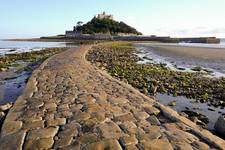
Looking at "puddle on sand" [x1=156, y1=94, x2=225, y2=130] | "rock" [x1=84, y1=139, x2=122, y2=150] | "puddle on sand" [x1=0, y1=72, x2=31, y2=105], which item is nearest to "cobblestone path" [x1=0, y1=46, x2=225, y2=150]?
"rock" [x1=84, y1=139, x2=122, y2=150]

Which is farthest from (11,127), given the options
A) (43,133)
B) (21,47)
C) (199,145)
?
(21,47)

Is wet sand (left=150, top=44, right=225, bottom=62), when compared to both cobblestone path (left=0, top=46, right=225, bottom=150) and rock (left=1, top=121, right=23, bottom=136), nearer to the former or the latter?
cobblestone path (left=0, top=46, right=225, bottom=150)

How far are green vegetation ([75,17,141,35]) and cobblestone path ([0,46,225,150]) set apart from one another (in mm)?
116011

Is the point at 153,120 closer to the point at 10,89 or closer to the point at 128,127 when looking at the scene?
the point at 128,127

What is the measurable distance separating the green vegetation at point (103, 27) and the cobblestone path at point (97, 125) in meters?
116

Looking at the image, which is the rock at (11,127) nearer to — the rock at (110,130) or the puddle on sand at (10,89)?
the rock at (110,130)

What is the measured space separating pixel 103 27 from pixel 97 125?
12096 cm

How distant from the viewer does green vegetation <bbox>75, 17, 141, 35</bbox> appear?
4855 inches

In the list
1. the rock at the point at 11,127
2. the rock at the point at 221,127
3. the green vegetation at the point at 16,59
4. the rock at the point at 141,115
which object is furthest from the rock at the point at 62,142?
the green vegetation at the point at 16,59

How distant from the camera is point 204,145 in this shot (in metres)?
4.39

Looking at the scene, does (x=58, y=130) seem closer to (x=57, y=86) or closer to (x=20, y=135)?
(x=20, y=135)

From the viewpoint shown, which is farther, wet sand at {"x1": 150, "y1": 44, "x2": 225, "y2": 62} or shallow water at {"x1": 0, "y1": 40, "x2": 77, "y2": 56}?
shallow water at {"x1": 0, "y1": 40, "x2": 77, "y2": 56}

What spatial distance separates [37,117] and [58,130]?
934mm

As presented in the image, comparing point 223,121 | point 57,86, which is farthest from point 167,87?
point 223,121
